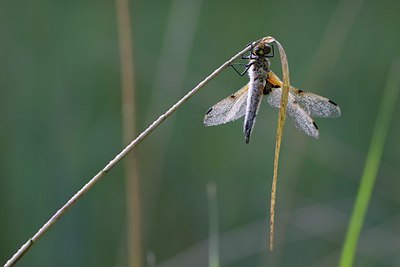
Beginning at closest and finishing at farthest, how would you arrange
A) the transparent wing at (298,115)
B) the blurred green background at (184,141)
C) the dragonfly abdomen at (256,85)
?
the dragonfly abdomen at (256,85)
the transparent wing at (298,115)
the blurred green background at (184,141)

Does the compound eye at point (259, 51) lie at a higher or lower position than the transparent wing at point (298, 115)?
higher

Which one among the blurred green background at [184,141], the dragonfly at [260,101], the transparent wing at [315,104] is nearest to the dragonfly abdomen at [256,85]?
the dragonfly at [260,101]

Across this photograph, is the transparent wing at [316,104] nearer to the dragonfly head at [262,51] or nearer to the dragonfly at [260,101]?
the dragonfly at [260,101]

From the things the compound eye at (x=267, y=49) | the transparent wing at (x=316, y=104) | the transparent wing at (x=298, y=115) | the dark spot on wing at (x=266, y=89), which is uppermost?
the compound eye at (x=267, y=49)

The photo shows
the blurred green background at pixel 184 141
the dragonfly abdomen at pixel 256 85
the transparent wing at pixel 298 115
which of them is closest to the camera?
the dragonfly abdomen at pixel 256 85

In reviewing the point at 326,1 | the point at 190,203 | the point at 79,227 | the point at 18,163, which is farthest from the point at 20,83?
the point at 326,1

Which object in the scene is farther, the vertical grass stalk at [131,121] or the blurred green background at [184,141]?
the blurred green background at [184,141]

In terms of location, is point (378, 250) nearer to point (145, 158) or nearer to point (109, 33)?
point (145, 158)

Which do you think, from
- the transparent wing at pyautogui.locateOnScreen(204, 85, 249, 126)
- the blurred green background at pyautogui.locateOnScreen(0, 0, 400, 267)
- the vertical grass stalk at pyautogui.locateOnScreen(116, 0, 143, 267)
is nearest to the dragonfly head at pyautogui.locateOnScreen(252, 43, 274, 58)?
the transparent wing at pyautogui.locateOnScreen(204, 85, 249, 126)

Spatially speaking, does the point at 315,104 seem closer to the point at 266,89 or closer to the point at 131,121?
the point at 266,89
